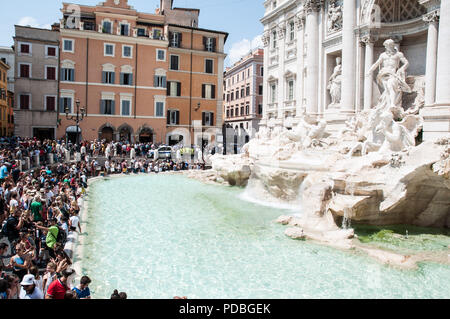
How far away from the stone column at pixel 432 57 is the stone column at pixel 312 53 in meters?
7.19

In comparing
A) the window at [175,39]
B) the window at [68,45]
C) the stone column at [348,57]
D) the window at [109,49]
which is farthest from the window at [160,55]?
the stone column at [348,57]

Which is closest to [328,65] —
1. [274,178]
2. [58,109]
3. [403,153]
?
[274,178]

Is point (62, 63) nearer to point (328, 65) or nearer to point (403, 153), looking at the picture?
point (328, 65)

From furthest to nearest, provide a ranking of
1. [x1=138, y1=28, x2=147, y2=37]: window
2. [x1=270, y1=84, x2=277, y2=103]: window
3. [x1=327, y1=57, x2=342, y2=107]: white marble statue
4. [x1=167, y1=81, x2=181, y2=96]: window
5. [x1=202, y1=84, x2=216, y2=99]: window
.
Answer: [x1=202, y1=84, x2=216, y2=99]: window, [x1=167, y1=81, x2=181, y2=96]: window, [x1=138, y1=28, x2=147, y2=37]: window, [x1=270, y1=84, x2=277, y2=103]: window, [x1=327, y1=57, x2=342, y2=107]: white marble statue

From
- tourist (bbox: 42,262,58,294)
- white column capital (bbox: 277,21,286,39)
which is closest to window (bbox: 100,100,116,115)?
white column capital (bbox: 277,21,286,39)

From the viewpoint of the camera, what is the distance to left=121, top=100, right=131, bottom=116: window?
31.7 metres

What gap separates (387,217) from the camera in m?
9.61

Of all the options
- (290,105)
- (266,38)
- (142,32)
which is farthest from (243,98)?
(290,105)

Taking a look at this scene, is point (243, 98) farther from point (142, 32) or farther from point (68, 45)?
point (68, 45)

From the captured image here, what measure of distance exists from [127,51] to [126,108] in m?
5.04

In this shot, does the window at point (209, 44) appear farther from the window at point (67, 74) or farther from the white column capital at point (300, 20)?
the white column capital at point (300, 20)

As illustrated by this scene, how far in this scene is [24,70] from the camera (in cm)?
2827

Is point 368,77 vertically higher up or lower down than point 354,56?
lower down

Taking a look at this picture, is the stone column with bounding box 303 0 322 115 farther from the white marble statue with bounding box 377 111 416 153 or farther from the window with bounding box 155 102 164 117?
the window with bounding box 155 102 164 117
